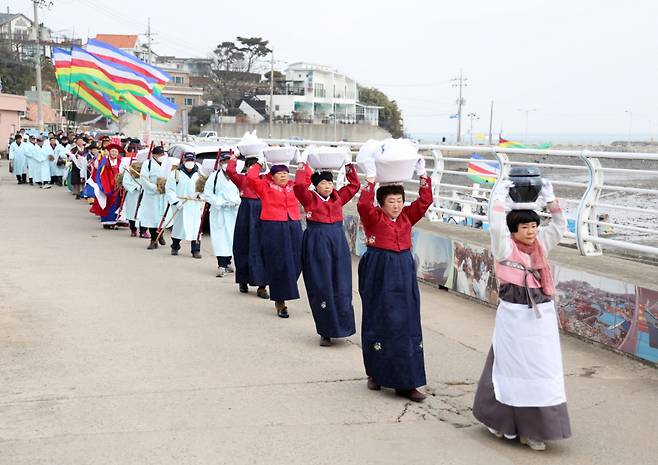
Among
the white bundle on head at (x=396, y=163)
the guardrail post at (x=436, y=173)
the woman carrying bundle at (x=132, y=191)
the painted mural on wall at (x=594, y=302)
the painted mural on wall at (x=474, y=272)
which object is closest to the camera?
the white bundle on head at (x=396, y=163)

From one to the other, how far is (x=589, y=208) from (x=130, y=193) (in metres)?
9.62

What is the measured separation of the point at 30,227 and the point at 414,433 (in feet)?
39.8

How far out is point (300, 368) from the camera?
675 cm

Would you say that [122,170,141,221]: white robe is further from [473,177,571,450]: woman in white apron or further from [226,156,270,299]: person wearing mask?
[473,177,571,450]: woman in white apron

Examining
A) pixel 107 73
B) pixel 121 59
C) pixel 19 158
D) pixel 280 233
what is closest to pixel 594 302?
pixel 280 233

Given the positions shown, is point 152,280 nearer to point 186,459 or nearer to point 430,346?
point 430,346

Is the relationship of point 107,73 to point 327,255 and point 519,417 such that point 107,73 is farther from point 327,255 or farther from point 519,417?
point 519,417

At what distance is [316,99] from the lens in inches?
3639

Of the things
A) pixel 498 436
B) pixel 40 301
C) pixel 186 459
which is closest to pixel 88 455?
pixel 186 459

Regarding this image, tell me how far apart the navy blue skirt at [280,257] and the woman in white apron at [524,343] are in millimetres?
3787

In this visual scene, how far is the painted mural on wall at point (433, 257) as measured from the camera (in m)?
9.98

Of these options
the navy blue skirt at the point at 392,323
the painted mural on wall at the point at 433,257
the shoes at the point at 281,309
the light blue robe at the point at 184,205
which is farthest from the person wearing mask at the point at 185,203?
the navy blue skirt at the point at 392,323

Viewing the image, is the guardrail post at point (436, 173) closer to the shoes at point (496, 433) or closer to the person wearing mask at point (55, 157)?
the shoes at point (496, 433)

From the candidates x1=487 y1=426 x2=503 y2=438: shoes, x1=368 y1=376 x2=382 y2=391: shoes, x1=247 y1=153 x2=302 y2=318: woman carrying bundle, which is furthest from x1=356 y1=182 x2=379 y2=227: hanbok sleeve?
x1=247 y1=153 x2=302 y2=318: woman carrying bundle
